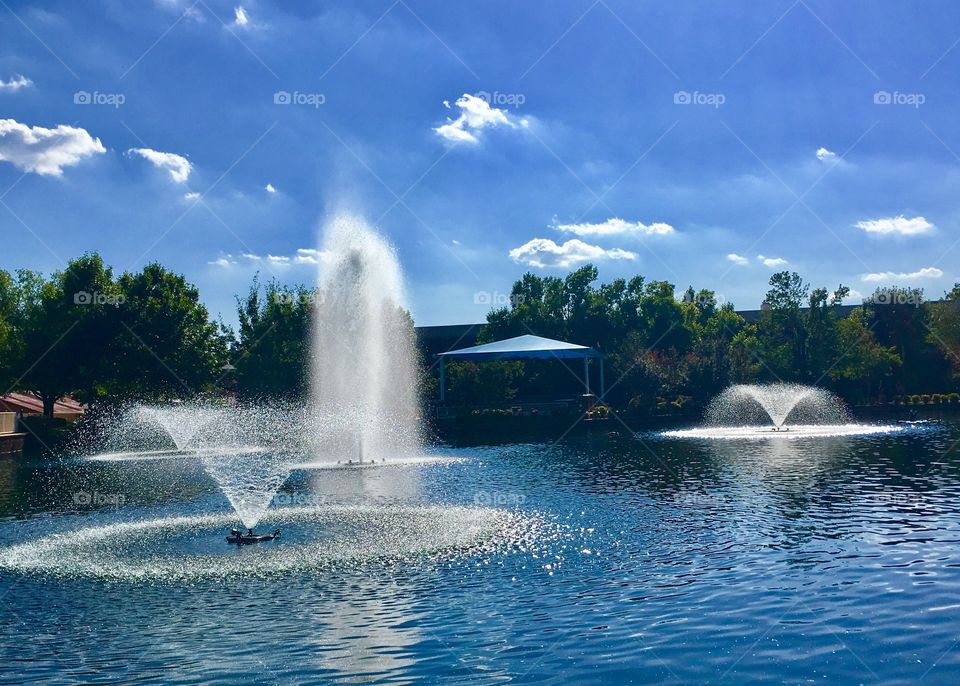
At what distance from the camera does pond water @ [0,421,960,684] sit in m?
9.04

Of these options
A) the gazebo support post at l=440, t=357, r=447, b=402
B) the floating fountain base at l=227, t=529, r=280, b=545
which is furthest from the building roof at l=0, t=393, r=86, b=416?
the floating fountain base at l=227, t=529, r=280, b=545

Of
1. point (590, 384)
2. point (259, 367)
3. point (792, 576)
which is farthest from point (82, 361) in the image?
point (792, 576)

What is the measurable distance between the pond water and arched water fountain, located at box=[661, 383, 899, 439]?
607 inches

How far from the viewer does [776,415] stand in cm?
4625

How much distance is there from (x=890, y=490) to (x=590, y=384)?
1680 inches

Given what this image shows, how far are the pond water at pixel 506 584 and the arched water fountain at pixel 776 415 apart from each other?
15.4 m

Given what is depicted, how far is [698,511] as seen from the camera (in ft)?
58.1

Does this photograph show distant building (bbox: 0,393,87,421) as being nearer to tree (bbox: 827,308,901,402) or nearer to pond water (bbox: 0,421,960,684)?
pond water (bbox: 0,421,960,684)

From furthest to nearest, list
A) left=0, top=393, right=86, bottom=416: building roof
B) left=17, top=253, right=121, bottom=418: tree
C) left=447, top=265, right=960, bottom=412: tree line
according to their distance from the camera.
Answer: left=0, top=393, right=86, bottom=416: building roof, left=447, top=265, right=960, bottom=412: tree line, left=17, top=253, right=121, bottom=418: tree

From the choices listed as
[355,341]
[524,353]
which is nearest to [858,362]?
[524,353]

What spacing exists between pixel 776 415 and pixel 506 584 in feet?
124

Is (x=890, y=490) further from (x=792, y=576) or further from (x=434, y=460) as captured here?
(x=434, y=460)

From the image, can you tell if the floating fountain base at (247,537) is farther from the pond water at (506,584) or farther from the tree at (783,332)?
the tree at (783,332)

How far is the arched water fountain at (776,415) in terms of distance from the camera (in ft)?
127
